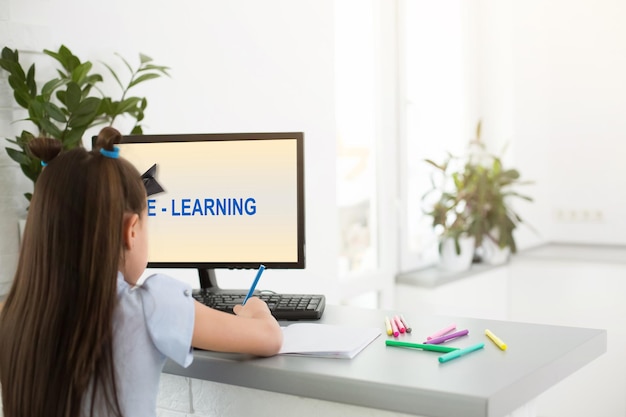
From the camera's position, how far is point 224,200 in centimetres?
178

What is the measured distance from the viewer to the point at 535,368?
1211 millimetres

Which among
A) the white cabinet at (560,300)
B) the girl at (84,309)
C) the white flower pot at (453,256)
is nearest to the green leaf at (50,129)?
the girl at (84,309)

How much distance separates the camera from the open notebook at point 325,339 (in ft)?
4.35

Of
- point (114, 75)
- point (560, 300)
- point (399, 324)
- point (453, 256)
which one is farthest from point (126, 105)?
point (560, 300)

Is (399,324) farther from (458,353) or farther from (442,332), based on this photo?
(458,353)

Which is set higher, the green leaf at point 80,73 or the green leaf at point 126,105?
the green leaf at point 80,73

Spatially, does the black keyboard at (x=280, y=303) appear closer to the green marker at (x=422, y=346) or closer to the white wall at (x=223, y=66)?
the green marker at (x=422, y=346)

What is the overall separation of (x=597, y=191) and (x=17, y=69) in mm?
3368

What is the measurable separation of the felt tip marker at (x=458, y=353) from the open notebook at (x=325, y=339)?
153mm

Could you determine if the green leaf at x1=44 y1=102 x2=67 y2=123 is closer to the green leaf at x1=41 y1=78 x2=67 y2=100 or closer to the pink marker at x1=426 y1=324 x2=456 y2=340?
the green leaf at x1=41 y1=78 x2=67 y2=100

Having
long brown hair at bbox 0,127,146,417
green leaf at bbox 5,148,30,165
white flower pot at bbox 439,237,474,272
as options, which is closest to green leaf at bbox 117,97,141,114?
green leaf at bbox 5,148,30,165

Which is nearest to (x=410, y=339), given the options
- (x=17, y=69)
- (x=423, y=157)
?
(x=17, y=69)

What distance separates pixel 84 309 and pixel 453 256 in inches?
109

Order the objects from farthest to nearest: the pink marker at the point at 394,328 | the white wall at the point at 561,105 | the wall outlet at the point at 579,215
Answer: the wall outlet at the point at 579,215 < the white wall at the point at 561,105 < the pink marker at the point at 394,328
